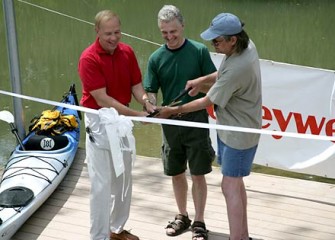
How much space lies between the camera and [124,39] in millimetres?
12180

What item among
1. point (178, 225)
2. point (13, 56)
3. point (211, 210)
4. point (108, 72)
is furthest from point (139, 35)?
point (108, 72)

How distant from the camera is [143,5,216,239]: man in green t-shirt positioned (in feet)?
11.0

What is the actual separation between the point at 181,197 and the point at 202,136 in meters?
0.51

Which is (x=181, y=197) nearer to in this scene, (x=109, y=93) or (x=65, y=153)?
(x=109, y=93)

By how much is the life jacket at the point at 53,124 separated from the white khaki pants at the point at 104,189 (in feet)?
5.63

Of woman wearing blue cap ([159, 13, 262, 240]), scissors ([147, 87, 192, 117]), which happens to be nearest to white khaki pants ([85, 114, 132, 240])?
scissors ([147, 87, 192, 117])

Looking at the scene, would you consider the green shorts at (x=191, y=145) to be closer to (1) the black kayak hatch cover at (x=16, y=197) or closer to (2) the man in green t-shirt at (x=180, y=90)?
(2) the man in green t-shirt at (x=180, y=90)

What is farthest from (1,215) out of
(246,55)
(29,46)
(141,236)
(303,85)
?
(29,46)

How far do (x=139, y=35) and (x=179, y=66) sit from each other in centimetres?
1009

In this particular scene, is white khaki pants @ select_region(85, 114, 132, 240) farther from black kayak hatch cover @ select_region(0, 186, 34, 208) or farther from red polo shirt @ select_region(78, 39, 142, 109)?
black kayak hatch cover @ select_region(0, 186, 34, 208)

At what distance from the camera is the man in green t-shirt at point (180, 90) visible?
3348mm

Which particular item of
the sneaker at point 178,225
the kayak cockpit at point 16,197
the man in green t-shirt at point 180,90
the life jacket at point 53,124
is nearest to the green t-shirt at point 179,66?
the man in green t-shirt at point 180,90

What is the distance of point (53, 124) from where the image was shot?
206 inches

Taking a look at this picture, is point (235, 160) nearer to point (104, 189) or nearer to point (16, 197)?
point (104, 189)
